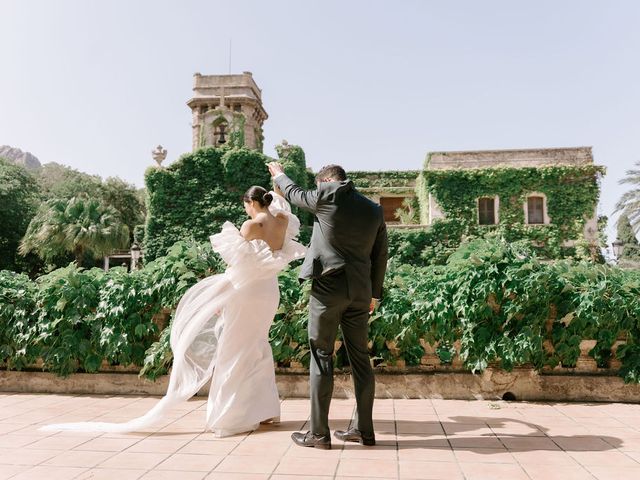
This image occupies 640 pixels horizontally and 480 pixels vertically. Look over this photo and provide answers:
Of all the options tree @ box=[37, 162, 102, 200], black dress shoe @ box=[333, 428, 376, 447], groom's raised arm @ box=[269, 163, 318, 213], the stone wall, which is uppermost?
tree @ box=[37, 162, 102, 200]

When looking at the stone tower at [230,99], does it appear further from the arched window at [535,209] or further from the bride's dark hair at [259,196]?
the bride's dark hair at [259,196]

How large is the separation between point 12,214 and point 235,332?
37553 mm

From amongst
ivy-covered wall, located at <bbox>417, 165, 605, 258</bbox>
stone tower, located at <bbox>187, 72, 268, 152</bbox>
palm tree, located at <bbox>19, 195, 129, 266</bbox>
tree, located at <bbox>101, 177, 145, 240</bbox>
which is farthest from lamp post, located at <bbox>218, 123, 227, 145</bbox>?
tree, located at <bbox>101, 177, 145, 240</bbox>

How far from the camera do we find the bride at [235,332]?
14.0 ft

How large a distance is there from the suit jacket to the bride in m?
0.60

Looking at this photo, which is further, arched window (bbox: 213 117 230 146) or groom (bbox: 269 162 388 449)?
Answer: arched window (bbox: 213 117 230 146)

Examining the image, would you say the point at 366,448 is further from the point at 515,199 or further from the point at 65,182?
the point at 65,182

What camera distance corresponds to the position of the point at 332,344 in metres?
3.87

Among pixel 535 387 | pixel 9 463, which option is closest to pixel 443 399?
pixel 535 387

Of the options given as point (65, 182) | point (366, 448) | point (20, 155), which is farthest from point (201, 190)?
point (20, 155)

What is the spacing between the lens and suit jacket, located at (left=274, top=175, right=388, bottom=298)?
151 inches

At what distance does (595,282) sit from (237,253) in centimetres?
390

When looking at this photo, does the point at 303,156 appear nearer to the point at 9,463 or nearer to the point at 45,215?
the point at 45,215

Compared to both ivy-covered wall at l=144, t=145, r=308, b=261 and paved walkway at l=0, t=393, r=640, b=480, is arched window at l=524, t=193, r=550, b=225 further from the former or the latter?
paved walkway at l=0, t=393, r=640, b=480
